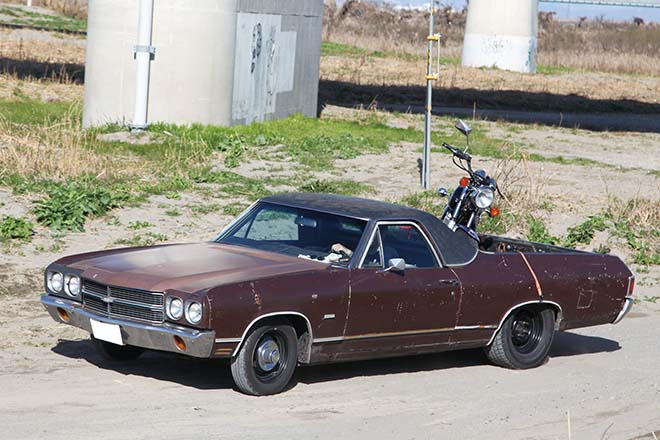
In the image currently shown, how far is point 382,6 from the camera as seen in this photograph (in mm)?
89125

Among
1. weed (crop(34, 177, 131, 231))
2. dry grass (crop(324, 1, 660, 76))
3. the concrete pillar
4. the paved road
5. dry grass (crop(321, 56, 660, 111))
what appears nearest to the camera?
the paved road

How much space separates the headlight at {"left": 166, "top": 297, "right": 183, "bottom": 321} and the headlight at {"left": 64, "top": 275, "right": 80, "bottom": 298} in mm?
961

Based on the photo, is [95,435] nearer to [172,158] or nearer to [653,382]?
[653,382]

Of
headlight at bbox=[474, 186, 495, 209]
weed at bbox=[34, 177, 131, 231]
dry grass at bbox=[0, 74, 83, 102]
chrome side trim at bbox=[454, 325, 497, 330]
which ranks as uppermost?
dry grass at bbox=[0, 74, 83, 102]

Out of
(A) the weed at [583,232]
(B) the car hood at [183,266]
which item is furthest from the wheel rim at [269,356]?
(A) the weed at [583,232]

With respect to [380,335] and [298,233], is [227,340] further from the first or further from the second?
[298,233]

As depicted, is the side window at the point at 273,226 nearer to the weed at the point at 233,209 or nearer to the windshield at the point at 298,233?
the windshield at the point at 298,233

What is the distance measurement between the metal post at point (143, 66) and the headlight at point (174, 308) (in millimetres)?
14970

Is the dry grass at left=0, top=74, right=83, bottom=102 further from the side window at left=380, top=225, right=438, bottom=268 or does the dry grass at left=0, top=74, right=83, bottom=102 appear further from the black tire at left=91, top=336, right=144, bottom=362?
the side window at left=380, top=225, right=438, bottom=268

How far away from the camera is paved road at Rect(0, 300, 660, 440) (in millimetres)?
7945

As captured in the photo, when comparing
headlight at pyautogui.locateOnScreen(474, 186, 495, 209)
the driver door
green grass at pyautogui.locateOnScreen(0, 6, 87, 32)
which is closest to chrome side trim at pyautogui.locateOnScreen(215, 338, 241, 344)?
the driver door

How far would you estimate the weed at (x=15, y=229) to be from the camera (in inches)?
550

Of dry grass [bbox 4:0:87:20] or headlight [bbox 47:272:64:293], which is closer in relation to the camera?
headlight [bbox 47:272:64:293]

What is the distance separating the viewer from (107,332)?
8.72 metres
